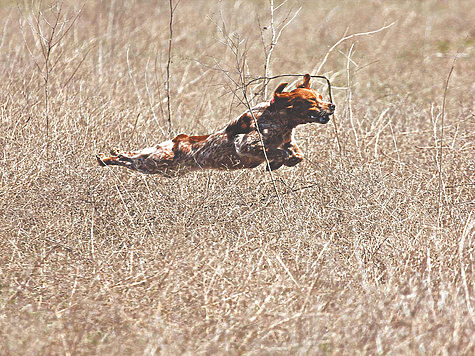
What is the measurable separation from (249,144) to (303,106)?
1.18 ft

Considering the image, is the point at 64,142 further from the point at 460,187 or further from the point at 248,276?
the point at 460,187

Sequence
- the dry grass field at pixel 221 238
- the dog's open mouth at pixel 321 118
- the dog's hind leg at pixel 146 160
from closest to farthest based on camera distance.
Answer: the dry grass field at pixel 221 238, the dog's open mouth at pixel 321 118, the dog's hind leg at pixel 146 160

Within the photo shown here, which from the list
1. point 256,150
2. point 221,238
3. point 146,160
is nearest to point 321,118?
point 256,150

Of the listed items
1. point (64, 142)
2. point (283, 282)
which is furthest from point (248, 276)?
point (64, 142)

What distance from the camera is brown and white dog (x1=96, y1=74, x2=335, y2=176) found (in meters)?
3.66

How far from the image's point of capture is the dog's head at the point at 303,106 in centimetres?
359

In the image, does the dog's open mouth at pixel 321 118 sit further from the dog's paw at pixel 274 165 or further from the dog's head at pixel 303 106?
the dog's paw at pixel 274 165

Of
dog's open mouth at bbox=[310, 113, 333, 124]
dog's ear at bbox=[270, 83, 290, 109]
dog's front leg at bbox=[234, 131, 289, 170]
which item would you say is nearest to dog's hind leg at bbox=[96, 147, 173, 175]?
dog's front leg at bbox=[234, 131, 289, 170]

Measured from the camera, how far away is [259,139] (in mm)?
3732

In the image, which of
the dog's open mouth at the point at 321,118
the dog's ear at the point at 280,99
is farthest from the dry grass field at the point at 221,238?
the dog's open mouth at the point at 321,118

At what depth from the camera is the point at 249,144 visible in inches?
147

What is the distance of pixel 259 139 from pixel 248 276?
30.0 inches

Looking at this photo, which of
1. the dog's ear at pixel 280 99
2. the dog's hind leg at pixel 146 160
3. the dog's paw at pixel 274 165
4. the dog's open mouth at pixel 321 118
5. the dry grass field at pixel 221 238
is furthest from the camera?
the dog's hind leg at pixel 146 160

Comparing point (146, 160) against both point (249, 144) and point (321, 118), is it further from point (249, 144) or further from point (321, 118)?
point (321, 118)
